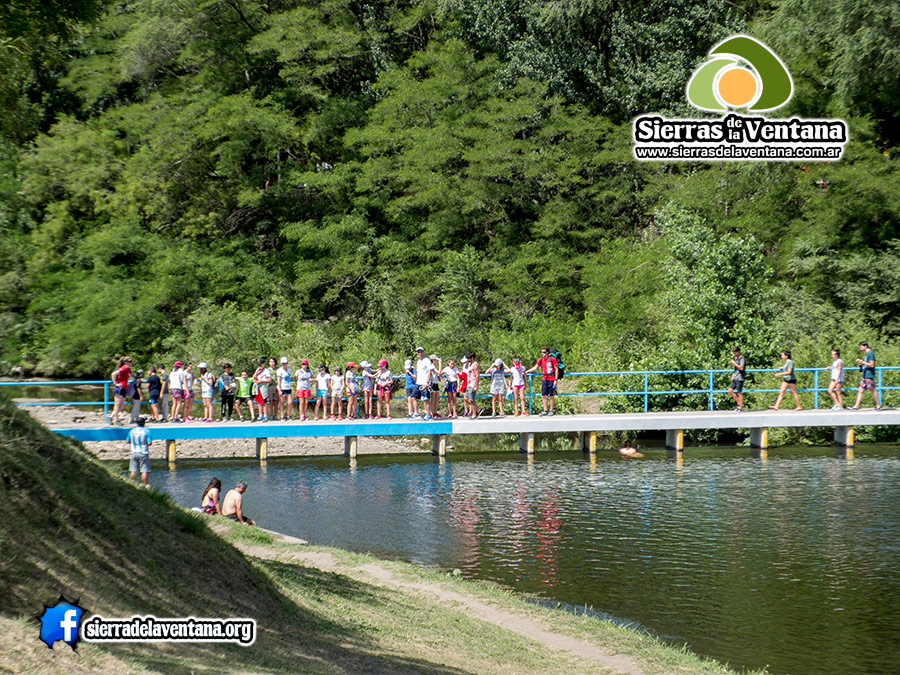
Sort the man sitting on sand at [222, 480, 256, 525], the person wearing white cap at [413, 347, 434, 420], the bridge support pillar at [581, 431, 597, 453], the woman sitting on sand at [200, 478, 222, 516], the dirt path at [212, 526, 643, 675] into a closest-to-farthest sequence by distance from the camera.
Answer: the dirt path at [212, 526, 643, 675] < the woman sitting on sand at [200, 478, 222, 516] < the man sitting on sand at [222, 480, 256, 525] < the person wearing white cap at [413, 347, 434, 420] < the bridge support pillar at [581, 431, 597, 453]

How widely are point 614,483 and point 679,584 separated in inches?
321

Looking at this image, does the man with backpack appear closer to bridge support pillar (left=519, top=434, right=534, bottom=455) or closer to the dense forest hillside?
bridge support pillar (left=519, top=434, right=534, bottom=455)

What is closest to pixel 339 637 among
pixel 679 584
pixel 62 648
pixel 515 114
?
pixel 62 648

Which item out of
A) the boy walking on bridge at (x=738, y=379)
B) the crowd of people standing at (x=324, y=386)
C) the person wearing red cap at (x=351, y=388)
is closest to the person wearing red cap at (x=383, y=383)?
the crowd of people standing at (x=324, y=386)

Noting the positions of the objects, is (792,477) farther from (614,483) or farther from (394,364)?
(394,364)

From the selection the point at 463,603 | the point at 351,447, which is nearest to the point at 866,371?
the point at 351,447

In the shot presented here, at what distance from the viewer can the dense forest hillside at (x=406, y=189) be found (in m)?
34.1

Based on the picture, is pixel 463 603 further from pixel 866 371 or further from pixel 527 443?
pixel 866 371

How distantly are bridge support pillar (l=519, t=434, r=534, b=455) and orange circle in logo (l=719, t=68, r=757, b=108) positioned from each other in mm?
16019

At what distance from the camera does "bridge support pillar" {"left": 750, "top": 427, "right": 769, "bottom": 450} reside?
27.1 meters

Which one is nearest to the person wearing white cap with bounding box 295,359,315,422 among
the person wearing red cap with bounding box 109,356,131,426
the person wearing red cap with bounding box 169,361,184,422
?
the person wearing red cap with bounding box 169,361,184,422

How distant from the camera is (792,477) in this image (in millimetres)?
22922

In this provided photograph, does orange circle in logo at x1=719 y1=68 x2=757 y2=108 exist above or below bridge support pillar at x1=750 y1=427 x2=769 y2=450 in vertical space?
above

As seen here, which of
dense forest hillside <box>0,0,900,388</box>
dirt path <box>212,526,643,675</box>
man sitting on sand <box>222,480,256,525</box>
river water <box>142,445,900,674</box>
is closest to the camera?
dirt path <box>212,526,643,675</box>
